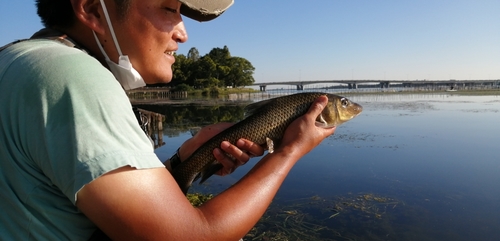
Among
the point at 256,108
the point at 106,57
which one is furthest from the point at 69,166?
the point at 256,108

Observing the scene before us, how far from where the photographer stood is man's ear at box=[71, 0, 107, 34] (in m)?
1.60

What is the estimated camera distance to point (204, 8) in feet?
6.07

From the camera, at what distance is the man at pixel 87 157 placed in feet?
3.86

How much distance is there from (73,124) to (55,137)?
83mm

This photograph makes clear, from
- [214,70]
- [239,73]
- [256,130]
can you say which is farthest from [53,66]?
[239,73]

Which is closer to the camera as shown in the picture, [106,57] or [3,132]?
[3,132]

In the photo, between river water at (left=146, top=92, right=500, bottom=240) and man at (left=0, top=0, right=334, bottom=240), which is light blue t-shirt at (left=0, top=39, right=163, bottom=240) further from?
river water at (left=146, top=92, right=500, bottom=240)

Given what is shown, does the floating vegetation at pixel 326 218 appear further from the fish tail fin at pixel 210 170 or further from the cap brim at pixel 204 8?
the cap brim at pixel 204 8

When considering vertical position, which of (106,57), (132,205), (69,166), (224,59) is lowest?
(132,205)

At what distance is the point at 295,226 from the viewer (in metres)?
8.26

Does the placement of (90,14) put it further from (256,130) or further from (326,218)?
(326,218)

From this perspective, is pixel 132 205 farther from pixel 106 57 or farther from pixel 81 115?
pixel 106 57

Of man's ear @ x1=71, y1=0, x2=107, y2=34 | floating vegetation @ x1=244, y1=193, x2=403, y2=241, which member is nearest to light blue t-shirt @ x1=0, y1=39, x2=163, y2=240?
man's ear @ x1=71, y1=0, x2=107, y2=34

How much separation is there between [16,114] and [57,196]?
343 mm
